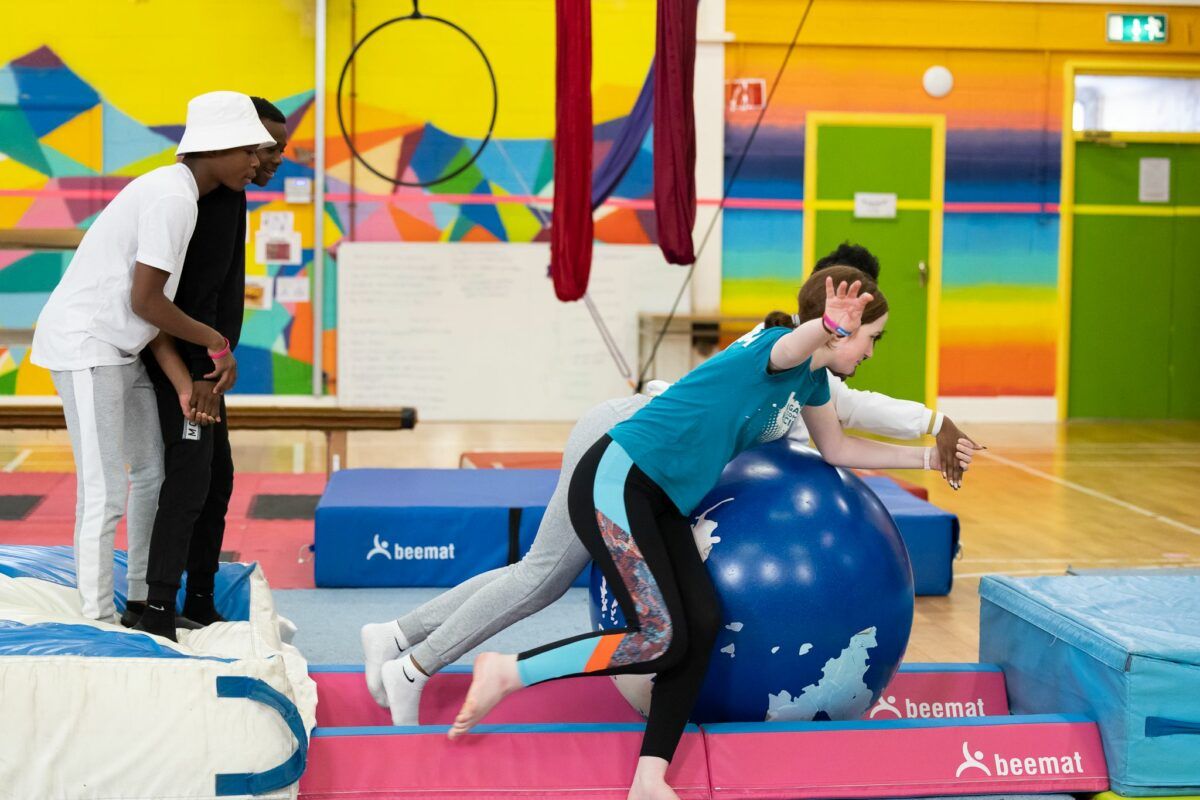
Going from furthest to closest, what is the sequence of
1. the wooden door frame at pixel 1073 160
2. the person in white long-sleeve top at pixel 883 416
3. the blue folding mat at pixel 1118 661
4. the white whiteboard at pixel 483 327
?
the wooden door frame at pixel 1073 160 < the white whiteboard at pixel 483 327 < the person in white long-sleeve top at pixel 883 416 < the blue folding mat at pixel 1118 661

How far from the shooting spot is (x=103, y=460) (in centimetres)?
270

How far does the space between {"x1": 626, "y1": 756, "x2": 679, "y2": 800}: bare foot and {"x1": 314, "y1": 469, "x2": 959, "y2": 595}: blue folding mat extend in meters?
2.01

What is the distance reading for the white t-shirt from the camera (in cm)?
267

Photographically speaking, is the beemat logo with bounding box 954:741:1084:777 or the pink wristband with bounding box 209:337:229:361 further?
the pink wristband with bounding box 209:337:229:361

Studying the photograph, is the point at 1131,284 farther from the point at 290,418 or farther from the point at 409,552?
the point at 409,552

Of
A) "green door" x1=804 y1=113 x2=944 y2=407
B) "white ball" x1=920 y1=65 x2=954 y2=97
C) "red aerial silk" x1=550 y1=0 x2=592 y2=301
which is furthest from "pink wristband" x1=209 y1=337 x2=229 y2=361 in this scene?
"white ball" x1=920 y1=65 x2=954 y2=97

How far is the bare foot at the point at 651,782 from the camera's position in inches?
92.4

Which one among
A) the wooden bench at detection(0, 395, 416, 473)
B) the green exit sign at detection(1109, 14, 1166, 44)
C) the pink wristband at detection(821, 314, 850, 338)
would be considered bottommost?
the wooden bench at detection(0, 395, 416, 473)

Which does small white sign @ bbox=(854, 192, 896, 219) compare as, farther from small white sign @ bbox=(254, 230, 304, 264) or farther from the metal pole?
small white sign @ bbox=(254, 230, 304, 264)

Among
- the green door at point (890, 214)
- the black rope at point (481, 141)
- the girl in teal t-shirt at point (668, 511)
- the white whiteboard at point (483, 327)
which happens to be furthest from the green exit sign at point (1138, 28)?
the girl in teal t-shirt at point (668, 511)

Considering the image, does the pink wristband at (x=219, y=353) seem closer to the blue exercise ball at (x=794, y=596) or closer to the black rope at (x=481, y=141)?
the blue exercise ball at (x=794, y=596)

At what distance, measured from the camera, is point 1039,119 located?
9383mm

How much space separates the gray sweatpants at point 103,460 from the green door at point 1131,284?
8.06 meters

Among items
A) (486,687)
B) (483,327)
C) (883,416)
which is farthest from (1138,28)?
(486,687)
